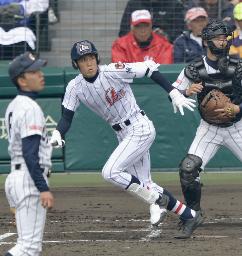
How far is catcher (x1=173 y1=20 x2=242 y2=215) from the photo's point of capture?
9336 mm

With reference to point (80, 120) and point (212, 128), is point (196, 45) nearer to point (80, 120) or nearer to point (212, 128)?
point (80, 120)

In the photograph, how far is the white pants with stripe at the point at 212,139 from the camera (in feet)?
31.2

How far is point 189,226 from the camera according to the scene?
29.9 feet

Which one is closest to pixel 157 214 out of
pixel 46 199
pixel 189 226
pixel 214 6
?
pixel 189 226

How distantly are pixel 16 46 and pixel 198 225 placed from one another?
5.89m

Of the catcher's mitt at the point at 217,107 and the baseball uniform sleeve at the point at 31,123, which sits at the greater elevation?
the baseball uniform sleeve at the point at 31,123

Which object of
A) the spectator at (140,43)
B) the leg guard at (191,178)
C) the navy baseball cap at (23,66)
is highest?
the navy baseball cap at (23,66)

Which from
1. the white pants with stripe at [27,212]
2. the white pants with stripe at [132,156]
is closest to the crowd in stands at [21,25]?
the white pants with stripe at [132,156]

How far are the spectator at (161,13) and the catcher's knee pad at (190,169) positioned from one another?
5.22m

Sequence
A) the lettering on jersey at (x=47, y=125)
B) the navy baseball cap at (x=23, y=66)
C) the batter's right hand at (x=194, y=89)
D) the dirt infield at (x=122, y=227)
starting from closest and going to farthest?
the navy baseball cap at (x=23, y=66)
the dirt infield at (x=122, y=227)
the batter's right hand at (x=194, y=89)
the lettering on jersey at (x=47, y=125)

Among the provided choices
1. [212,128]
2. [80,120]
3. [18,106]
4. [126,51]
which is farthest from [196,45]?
[18,106]

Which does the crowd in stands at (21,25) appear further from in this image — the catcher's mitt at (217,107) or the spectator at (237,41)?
the catcher's mitt at (217,107)

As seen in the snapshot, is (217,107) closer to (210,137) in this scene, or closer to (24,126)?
(210,137)

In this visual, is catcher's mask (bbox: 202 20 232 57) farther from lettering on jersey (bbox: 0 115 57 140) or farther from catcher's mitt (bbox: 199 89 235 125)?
lettering on jersey (bbox: 0 115 57 140)
